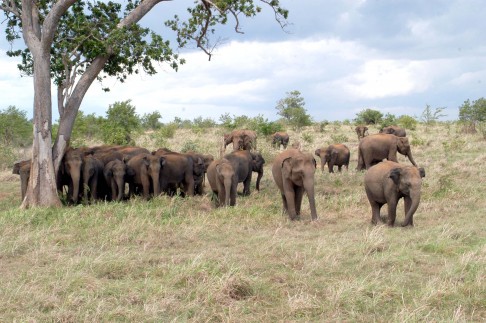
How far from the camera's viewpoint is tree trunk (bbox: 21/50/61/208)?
13.6 meters

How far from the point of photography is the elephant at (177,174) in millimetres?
14820

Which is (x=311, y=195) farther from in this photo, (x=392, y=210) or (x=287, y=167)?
(x=392, y=210)

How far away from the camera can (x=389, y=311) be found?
6.21 meters

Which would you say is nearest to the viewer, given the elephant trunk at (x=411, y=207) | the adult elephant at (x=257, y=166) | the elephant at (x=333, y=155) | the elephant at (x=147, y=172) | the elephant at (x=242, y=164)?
the elephant trunk at (x=411, y=207)

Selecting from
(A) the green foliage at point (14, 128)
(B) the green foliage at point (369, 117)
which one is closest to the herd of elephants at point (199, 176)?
(A) the green foliage at point (14, 128)

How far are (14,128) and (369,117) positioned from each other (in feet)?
109

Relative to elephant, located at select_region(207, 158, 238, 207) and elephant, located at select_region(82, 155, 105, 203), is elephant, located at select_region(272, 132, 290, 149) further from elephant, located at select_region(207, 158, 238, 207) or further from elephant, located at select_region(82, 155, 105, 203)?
elephant, located at select_region(207, 158, 238, 207)

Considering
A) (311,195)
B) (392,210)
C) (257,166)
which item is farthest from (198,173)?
(392,210)

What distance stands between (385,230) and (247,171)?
5.92 meters

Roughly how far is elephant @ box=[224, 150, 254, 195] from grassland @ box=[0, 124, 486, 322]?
1.77 metres

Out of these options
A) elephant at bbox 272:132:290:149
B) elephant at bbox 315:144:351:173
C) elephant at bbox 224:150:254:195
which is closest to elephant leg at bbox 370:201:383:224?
elephant at bbox 224:150:254:195

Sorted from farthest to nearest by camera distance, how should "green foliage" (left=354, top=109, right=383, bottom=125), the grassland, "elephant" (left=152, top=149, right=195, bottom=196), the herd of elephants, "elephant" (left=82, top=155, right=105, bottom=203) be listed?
"green foliage" (left=354, top=109, right=383, bottom=125) → "elephant" (left=152, top=149, right=195, bottom=196) → "elephant" (left=82, top=155, right=105, bottom=203) → the herd of elephants → the grassland

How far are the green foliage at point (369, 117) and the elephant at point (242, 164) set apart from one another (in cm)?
3895

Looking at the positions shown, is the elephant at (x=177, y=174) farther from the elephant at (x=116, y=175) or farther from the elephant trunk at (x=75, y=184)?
the elephant trunk at (x=75, y=184)
